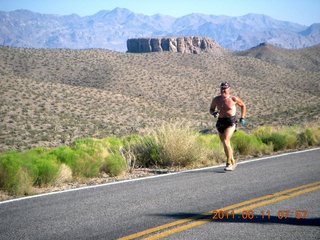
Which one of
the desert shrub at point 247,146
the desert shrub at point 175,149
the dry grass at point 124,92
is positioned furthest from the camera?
the dry grass at point 124,92

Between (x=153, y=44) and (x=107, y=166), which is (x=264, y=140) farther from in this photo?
(x=153, y=44)

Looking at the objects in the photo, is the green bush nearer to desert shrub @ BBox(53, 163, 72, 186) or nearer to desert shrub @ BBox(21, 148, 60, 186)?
desert shrub @ BBox(21, 148, 60, 186)

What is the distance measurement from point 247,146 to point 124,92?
143ft

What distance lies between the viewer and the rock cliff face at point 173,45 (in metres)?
158

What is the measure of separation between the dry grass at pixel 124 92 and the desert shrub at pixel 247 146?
52.3ft

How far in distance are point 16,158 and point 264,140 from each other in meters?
9.14

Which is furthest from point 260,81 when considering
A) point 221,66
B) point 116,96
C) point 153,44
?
point 153,44

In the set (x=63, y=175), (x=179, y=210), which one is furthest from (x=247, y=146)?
(x=179, y=210)

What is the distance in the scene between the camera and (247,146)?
Result: 42.1ft

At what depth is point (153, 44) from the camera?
159 m

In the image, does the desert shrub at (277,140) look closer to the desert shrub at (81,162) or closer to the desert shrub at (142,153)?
the desert shrub at (142,153)
